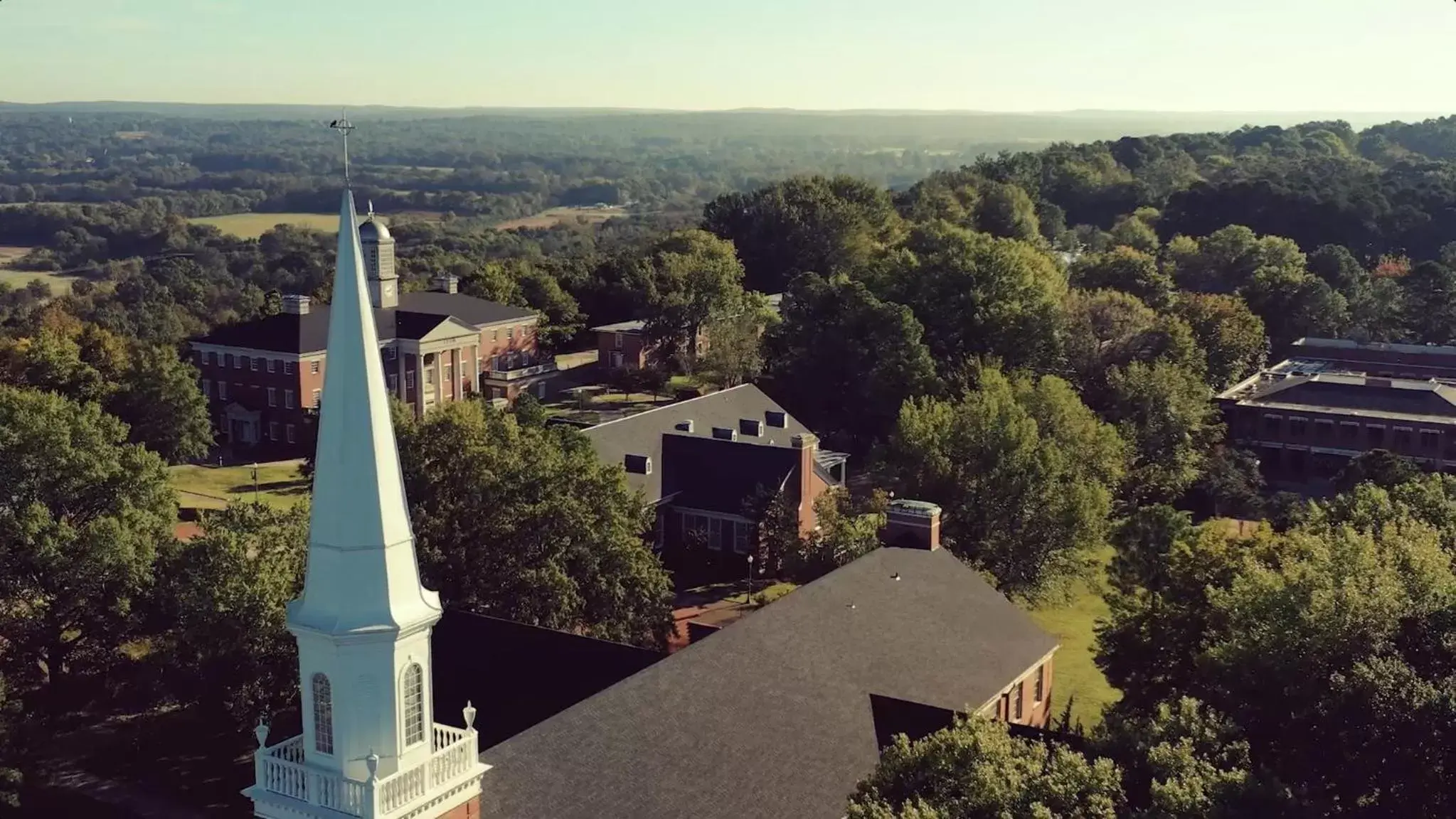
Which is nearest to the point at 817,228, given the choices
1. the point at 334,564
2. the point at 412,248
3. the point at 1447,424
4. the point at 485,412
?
the point at 1447,424

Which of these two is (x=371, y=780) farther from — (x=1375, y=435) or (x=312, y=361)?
(x=1375, y=435)

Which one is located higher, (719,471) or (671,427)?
(671,427)

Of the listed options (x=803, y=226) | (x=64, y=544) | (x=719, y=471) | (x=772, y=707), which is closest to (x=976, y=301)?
(x=719, y=471)

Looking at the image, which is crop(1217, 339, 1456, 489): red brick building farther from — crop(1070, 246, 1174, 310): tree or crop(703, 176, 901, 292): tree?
crop(703, 176, 901, 292): tree

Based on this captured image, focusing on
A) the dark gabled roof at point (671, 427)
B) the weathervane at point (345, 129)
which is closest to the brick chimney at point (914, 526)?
the dark gabled roof at point (671, 427)

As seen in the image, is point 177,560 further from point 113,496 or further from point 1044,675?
point 1044,675

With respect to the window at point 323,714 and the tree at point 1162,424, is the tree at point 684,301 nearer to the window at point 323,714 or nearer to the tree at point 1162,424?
the tree at point 1162,424
